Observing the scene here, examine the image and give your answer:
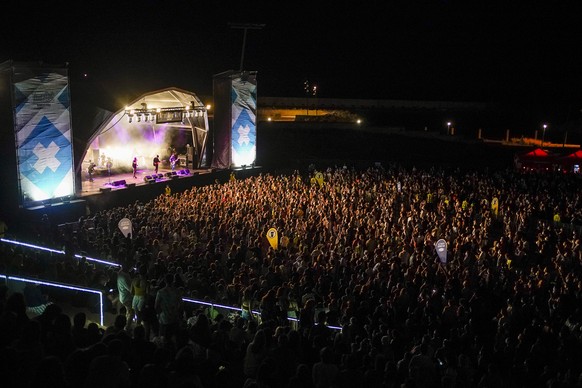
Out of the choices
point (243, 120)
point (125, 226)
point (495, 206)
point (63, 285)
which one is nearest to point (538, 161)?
point (495, 206)

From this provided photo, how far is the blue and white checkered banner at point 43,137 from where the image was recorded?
1488cm

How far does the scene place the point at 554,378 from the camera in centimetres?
600

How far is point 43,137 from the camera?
51.0ft

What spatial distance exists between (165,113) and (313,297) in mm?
17053

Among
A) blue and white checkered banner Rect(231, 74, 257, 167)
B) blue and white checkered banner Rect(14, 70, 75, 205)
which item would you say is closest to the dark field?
blue and white checkered banner Rect(231, 74, 257, 167)

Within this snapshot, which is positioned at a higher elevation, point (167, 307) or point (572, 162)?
point (572, 162)

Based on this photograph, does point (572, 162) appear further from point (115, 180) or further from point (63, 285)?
point (63, 285)

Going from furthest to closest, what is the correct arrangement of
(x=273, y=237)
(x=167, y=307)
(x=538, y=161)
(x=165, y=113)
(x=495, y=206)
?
(x=538, y=161) < (x=165, y=113) < (x=495, y=206) < (x=273, y=237) < (x=167, y=307)

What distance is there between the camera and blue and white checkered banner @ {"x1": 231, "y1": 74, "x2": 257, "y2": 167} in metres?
25.4

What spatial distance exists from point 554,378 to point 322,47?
5008 cm

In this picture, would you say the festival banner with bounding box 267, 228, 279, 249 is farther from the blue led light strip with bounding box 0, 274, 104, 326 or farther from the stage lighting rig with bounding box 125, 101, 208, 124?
the stage lighting rig with bounding box 125, 101, 208, 124

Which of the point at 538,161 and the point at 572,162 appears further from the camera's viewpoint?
the point at 538,161

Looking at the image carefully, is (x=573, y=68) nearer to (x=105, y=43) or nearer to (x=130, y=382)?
(x=105, y=43)

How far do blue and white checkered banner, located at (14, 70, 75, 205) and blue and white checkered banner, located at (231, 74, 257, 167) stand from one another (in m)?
10.0
